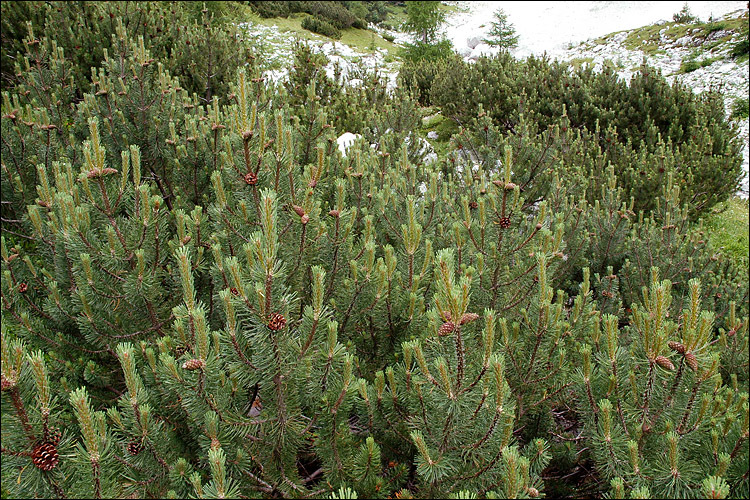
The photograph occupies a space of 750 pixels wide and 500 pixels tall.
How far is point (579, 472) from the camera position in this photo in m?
2.24

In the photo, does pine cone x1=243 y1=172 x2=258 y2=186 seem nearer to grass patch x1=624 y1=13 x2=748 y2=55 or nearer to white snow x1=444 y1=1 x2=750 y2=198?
white snow x1=444 y1=1 x2=750 y2=198

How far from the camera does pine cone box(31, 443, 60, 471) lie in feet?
4.20

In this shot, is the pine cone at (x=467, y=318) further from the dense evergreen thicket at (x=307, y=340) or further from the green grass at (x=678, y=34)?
the green grass at (x=678, y=34)

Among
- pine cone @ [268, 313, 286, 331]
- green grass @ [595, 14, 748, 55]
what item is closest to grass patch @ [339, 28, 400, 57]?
green grass @ [595, 14, 748, 55]

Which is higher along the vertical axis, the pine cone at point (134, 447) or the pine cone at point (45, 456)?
the pine cone at point (45, 456)

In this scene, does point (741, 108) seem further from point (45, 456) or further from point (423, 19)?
point (423, 19)

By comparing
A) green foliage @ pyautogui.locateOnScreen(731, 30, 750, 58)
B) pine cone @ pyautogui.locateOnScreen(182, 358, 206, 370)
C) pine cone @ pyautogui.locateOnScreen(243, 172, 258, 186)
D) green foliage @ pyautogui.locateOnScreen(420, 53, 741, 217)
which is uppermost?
green foliage @ pyautogui.locateOnScreen(731, 30, 750, 58)

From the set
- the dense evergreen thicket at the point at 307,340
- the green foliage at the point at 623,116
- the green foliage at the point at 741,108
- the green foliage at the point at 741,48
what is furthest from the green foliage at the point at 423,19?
the dense evergreen thicket at the point at 307,340

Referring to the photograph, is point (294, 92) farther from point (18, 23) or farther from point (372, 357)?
point (372, 357)

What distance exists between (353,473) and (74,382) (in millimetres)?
1707

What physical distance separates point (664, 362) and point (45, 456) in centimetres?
203

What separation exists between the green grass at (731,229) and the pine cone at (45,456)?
9.26 metres

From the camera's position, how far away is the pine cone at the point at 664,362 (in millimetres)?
1471

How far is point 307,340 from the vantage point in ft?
5.38
